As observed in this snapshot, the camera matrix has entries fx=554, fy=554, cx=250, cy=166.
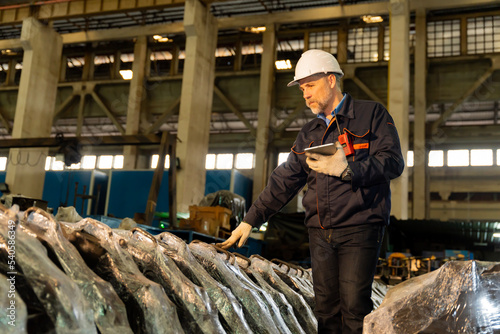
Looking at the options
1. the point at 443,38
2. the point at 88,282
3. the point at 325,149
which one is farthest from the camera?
the point at 443,38

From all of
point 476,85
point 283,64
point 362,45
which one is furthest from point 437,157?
point 283,64

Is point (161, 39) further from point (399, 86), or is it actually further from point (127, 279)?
point (127, 279)

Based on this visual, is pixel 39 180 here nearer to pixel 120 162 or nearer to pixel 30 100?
pixel 30 100

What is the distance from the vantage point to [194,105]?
16.7m

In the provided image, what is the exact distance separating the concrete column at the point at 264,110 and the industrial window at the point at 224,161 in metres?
4.40

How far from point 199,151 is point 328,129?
1381 cm

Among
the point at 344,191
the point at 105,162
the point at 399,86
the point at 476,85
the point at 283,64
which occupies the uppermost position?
the point at 283,64

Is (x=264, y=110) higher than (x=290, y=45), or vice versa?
(x=290, y=45)

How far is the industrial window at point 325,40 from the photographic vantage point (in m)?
21.8

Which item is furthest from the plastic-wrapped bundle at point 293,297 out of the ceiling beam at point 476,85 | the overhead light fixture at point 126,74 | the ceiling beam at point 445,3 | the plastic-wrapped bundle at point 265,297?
the overhead light fixture at point 126,74

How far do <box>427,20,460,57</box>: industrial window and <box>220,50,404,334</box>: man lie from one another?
19.4 m

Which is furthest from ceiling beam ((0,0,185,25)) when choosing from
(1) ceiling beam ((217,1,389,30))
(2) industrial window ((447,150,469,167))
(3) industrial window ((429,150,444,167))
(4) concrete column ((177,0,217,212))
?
(2) industrial window ((447,150,469,167))

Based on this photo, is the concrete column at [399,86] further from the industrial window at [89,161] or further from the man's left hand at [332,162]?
the industrial window at [89,161]

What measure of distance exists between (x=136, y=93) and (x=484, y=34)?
44.6 ft
